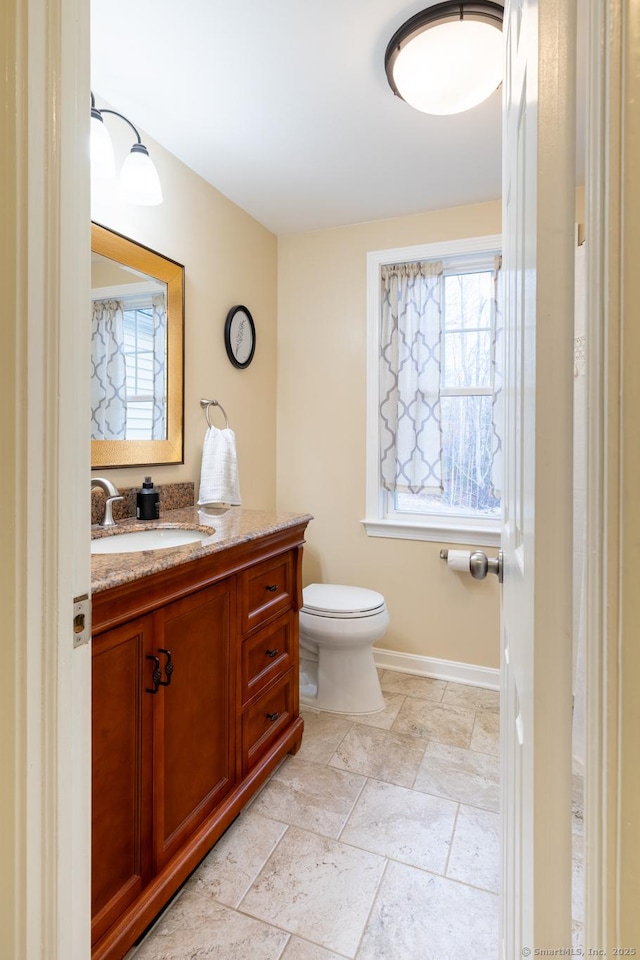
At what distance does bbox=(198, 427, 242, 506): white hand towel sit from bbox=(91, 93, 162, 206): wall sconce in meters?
0.94

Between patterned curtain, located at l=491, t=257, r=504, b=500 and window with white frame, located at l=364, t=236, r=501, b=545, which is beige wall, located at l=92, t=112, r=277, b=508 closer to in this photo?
window with white frame, located at l=364, t=236, r=501, b=545

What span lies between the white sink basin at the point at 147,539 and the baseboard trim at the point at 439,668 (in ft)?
4.96

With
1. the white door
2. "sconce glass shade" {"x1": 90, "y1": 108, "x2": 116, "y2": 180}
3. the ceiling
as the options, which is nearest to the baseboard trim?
the white door

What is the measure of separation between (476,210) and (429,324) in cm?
58

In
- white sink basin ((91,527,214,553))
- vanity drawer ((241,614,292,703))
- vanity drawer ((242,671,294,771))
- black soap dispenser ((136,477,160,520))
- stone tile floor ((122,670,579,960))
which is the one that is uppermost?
black soap dispenser ((136,477,160,520))

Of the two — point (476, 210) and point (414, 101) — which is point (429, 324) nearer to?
point (476, 210)

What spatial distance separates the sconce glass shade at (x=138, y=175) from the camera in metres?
1.61

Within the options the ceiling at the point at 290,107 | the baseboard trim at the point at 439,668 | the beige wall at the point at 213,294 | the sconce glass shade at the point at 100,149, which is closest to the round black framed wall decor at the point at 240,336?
the beige wall at the point at 213,294

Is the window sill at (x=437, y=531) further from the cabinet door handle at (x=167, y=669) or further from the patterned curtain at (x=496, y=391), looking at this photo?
the cabinet door handle at (x=167, y=669)

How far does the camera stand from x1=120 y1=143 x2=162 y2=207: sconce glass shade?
1.61m

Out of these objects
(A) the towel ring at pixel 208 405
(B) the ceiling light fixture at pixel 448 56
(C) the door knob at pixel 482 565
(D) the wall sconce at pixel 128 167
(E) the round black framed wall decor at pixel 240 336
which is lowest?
(C) the door knob at pixel 482 565

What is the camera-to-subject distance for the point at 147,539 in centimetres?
168

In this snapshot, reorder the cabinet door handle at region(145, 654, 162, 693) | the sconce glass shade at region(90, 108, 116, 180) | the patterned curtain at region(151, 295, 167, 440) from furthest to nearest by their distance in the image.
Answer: the patterned curtain at region(151, 295, 167, 440), the sconce glass shade at region(90, 108, 116, 180), the cabinet door handle at region(145, 654, 162, 693)

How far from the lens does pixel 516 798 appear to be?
678mm
